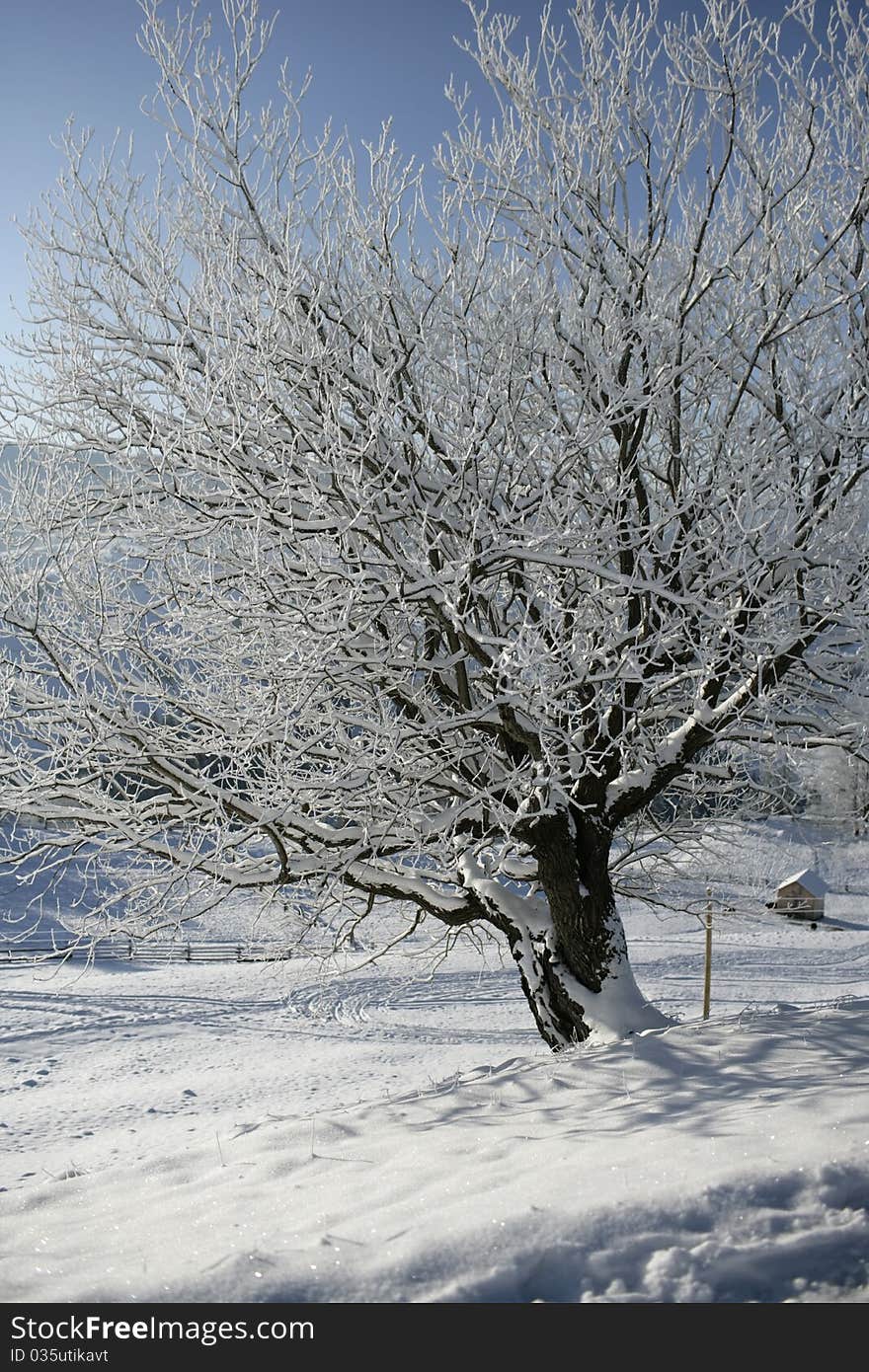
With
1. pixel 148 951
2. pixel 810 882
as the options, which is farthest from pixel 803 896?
pixel 148 951

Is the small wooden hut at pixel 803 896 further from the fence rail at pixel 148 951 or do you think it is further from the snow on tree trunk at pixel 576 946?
the snow on tree trunk at pixel 576 946

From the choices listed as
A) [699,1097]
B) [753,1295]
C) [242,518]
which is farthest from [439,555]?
[753,1295]

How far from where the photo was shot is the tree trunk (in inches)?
262

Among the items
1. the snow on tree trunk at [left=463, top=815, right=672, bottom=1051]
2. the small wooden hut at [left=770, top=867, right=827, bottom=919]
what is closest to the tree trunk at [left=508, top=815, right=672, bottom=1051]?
the snow on tree trunk at [left=463, top=815, right=672, bottom=1051]

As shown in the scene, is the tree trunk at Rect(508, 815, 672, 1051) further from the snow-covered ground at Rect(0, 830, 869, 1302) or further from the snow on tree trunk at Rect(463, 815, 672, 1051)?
the snow-covered ground at Rect(0, 830, 869, 1302)

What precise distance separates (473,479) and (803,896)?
31032 mm

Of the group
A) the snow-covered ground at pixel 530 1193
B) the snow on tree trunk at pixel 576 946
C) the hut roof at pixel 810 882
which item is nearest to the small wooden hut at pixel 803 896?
the hut roof at pixel 810 882

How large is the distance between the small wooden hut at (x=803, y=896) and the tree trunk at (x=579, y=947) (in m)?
28.1

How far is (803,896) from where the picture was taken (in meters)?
32.7

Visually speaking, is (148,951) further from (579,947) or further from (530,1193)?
(530,1193)

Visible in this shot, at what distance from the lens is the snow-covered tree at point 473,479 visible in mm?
5477

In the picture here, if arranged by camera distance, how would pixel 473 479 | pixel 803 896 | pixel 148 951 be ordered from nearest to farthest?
pixel 473 479, pixel 148 951, pixel 803 896

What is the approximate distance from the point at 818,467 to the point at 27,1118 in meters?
13.6

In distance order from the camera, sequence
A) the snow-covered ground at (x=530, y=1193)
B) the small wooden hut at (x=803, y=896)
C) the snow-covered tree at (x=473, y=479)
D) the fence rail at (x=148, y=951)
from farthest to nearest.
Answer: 1. the small wooden hut at (x=803, y=896)
2. the fence rail at (x=148, y=951)
3. the snow-covered tree at (x=473, y=479)
4. the snow-covered ground at (x=530, y=1193)
